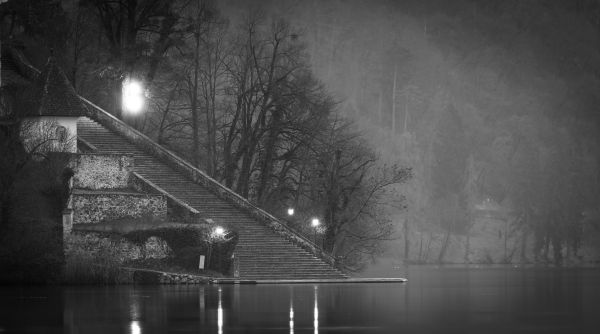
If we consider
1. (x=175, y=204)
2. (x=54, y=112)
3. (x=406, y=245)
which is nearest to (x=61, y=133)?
(x=54, y=112)

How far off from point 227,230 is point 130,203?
5.35 metres

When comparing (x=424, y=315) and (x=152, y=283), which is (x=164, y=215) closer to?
(x=152, y=283)

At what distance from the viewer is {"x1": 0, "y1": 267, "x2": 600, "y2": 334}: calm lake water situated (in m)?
42.8

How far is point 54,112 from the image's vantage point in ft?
256

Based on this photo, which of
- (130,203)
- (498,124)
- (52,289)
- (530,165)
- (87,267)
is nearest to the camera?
(52,289)

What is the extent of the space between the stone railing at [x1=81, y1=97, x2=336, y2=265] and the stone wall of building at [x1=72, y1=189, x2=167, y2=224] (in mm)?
6133

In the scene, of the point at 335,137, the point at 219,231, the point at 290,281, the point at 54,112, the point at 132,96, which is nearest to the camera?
the point at 219,231

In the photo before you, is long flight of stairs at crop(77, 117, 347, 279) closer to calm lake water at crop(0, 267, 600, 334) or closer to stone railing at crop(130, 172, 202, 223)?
stone railing at crop(130, 172, 202, 223)

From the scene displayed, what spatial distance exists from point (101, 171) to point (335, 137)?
70.6 feet

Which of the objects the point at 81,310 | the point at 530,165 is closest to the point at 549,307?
the point at 81,310

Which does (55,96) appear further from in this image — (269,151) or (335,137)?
(335,137)

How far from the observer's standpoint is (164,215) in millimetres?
72688

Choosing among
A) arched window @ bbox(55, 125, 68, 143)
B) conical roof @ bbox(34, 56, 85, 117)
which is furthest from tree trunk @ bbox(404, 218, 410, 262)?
arched window @ bbox(55, 125, 68, 143)

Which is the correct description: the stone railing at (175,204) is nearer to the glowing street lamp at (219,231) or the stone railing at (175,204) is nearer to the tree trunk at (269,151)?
the glowing street lamp at (219,231)
